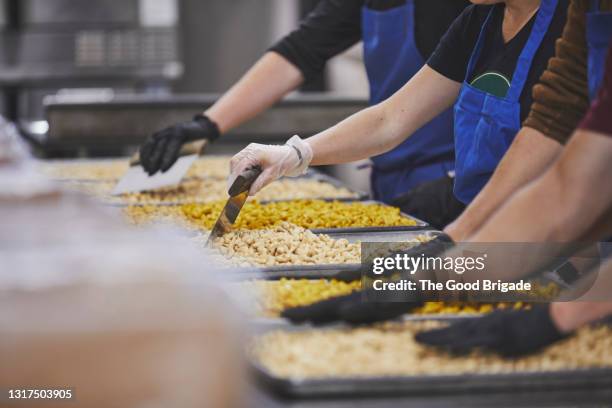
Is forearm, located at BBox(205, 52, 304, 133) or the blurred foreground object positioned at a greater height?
the blurred foreground object

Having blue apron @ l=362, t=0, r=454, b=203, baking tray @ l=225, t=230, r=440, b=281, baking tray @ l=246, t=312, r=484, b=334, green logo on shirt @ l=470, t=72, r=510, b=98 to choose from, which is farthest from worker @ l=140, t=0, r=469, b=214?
baking tray @ l=246, t=312, r=484, b=334

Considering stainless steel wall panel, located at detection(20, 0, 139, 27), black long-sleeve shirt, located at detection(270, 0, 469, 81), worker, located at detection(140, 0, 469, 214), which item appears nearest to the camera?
worker, located at detection(140, 0, 469, 214)

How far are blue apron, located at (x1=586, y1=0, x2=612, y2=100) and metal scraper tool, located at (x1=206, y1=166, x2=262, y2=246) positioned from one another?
2.90 feet

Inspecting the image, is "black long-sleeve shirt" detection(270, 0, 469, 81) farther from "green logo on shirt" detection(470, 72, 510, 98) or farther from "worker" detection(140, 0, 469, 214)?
"green logo on shirt" detection(470, 72, 510, 98)

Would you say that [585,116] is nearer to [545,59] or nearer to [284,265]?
[545,59]

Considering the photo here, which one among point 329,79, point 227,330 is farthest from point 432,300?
point 329,79

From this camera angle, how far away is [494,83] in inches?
63.1

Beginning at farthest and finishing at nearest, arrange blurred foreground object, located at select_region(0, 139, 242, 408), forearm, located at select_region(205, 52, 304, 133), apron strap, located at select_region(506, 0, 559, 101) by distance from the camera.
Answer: forearm, located at select_region(205, 52, 304, 133) → apron strap, located at select_region(506, 0, 559, 101) → blurred foreground object, located at select_region(0, 139, 242, 408)

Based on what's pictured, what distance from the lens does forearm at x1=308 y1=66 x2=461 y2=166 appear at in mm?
1855

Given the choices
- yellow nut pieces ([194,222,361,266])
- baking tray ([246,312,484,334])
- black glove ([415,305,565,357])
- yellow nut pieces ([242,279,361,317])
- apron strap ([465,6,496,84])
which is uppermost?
apron strap ([465,6,496,84])

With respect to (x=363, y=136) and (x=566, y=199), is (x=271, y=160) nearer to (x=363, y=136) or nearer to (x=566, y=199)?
(x=363, y=136)

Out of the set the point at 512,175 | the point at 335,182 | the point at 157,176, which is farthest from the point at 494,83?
the point at 157,176

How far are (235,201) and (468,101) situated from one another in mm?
552

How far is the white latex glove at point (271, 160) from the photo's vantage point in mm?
1960
